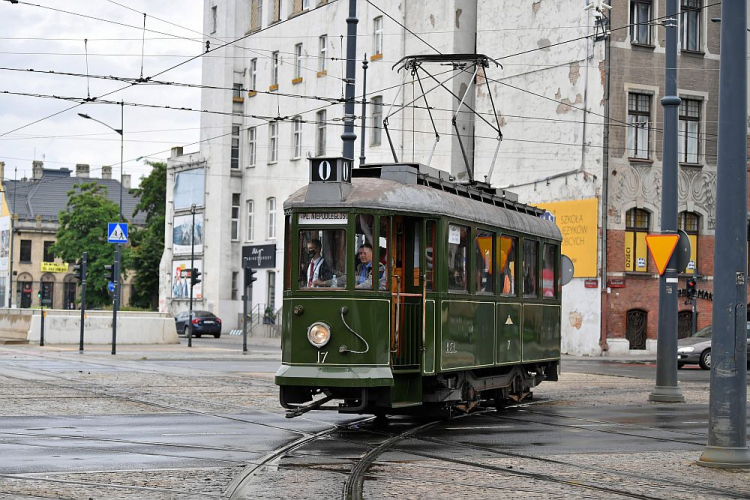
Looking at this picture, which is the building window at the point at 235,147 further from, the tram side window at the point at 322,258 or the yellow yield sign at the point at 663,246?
the tram side window at the point at 322,258

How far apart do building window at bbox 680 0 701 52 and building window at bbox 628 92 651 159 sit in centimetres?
292

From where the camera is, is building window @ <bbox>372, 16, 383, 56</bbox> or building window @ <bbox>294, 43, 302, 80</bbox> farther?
building window @ <bbox>294, 43, 302, 80</bbox>

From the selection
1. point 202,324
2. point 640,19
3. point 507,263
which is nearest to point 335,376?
point 507,263

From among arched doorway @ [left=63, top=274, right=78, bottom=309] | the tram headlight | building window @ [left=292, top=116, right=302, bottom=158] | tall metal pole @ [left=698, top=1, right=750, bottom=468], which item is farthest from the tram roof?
arched doorway @ [left=63, top=274, right=78, bottom=309]

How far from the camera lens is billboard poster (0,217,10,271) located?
373 feet

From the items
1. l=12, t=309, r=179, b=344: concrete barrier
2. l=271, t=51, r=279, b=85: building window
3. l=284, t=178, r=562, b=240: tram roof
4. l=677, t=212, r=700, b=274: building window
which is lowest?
l=12, t=309, r=179, b=344: concrete barrier

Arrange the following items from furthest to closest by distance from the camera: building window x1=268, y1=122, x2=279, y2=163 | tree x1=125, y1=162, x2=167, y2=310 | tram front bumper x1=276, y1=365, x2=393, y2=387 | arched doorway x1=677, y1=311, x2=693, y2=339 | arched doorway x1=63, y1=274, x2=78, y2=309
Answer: arched doorway x1=63, y1=274, x2=78, y2=309 < tree x1=125, y1=162, x2=167, y2=310 < building window x1=268, y1=122, x2=279, y2=163 < arched doorway x1=677, y1=311, x2=693, y2=339 < tram front bumper x1=276, y1=365, x2=393, y2=387

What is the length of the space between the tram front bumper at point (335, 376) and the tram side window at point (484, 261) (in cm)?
303

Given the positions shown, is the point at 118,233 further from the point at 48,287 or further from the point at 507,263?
the point at 48,287

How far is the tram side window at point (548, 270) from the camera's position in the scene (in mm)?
20094

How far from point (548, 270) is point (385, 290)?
6.65 meters

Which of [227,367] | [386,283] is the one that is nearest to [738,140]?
[386,283]

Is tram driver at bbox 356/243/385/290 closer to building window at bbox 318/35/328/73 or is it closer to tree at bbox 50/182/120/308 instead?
building window at bbox 318/35/328/73

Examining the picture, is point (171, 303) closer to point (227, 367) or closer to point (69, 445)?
point (227, 367)
